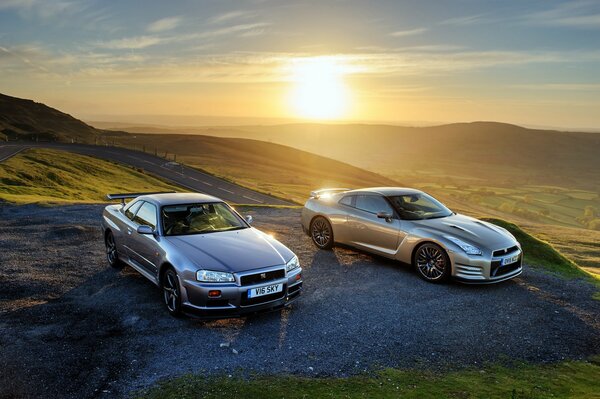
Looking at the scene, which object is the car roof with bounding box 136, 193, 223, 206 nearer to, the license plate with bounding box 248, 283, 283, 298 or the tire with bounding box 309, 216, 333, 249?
the license plate with bounding box 248, 283, 283, 298

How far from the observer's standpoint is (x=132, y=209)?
9.21m

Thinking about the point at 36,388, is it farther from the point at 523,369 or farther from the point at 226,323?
the point at 523,369

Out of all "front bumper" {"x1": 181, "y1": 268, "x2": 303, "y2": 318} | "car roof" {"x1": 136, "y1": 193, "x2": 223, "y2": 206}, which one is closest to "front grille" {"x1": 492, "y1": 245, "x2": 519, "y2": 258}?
"front bumper" {"x1": 181, "y1": 268, "x2": 303, "y2": 318}

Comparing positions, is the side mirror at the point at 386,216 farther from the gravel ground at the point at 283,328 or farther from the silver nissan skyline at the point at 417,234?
the gravel ground at the point at 283,328

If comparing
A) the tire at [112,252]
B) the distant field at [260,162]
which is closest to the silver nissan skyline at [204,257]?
the tire at [112,252]

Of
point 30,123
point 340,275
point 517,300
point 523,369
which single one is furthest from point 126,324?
point 30,123

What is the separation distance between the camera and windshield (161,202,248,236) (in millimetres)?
8195

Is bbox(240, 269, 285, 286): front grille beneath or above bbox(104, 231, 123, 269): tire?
above

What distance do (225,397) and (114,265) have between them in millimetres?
5954

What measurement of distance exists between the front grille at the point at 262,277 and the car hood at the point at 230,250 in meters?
0.13

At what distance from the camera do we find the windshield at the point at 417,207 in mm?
10297

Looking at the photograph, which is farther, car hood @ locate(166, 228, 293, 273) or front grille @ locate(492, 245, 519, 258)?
front grille @ locate(492, 245, 519, 258)

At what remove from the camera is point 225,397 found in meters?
5.09

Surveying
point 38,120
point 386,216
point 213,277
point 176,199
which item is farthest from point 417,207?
point 38,120
